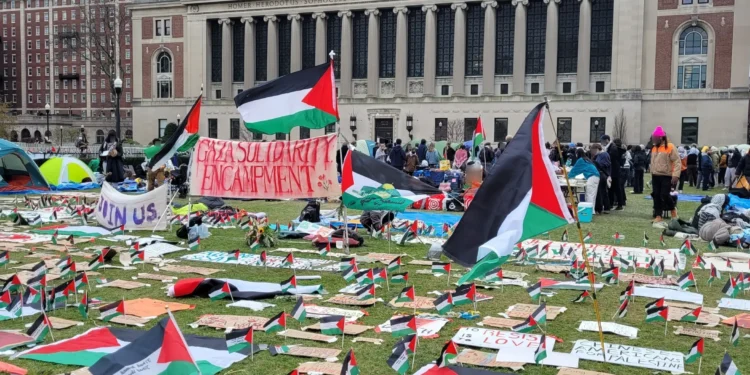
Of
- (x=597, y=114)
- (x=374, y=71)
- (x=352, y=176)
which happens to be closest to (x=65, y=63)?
(x=374, y=71)

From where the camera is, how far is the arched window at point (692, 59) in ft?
174

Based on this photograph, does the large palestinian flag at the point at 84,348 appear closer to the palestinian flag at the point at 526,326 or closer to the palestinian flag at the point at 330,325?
the palestinian flag at the point at 330,325

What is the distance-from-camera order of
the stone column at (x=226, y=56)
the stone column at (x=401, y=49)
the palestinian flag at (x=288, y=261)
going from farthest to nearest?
the stone column at (x=226, y=56), the stone column at (x=401, y=49), the palestinian flag at (x=288, y=261)

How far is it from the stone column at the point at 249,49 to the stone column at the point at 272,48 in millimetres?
1638

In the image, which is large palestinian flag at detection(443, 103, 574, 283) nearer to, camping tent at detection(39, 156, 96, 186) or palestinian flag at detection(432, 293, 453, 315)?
palestinian flag at detection(432, 293, 453, 315)

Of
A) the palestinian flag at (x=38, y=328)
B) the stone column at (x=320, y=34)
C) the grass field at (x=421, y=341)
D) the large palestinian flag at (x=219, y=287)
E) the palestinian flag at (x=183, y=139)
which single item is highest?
the stone column at (x=320, y=34)

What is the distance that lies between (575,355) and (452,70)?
5532cm

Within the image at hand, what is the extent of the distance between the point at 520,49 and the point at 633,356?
53.4 meters

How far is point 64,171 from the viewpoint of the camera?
29500 millimetres

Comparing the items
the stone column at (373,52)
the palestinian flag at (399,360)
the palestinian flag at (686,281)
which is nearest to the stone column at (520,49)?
the stone column at (373,52)

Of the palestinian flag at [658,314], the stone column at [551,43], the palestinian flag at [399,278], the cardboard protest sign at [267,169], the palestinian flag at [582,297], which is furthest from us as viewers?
→ the stone column at [551,43]

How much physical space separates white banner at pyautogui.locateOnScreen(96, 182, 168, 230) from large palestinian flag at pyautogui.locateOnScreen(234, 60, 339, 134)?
467cm

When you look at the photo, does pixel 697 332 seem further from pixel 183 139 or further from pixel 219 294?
pixel 183 139

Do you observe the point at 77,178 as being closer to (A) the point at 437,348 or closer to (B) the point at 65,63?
(A) the point at 437,348
